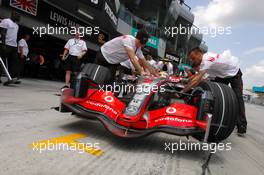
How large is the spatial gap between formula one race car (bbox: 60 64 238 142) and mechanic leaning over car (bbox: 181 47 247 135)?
0.94ft

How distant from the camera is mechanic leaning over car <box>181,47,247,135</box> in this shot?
373 centimetres

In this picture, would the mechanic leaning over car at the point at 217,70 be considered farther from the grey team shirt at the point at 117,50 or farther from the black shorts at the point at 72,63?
the black shorts at the point at 72,63

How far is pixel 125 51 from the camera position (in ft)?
14.3

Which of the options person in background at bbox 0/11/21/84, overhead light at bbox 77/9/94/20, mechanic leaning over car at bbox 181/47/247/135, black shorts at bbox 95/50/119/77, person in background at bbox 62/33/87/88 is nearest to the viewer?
mechanic leaning over car at bbox 181/47/247/135

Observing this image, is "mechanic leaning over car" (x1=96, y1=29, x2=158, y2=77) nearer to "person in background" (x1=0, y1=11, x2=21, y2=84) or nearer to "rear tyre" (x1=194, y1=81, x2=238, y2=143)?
"rear tyre" (x1=194, y1=81, x2=238, y2=143)

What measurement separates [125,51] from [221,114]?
1977 millimetres

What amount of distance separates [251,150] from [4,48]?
19.3 feet

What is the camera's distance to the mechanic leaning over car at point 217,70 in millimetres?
3729

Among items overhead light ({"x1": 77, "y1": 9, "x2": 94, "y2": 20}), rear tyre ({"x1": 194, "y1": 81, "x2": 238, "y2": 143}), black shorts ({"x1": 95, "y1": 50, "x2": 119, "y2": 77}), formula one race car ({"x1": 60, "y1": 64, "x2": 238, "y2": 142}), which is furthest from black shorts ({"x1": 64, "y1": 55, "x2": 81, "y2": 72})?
overhead light ({"x1": 77, "y1": 9, "x2": 94, "y2": 20})

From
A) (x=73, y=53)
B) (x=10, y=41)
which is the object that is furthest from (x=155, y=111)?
(x=10, y=41)

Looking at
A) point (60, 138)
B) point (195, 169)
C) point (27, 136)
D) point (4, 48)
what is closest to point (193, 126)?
point (195, 169)

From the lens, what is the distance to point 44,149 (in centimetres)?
240

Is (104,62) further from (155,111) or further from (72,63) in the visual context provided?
(72,63)

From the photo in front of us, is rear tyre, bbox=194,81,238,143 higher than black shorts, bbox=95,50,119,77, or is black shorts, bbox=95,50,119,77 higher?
black shorts, bbox=95,50,119,77
